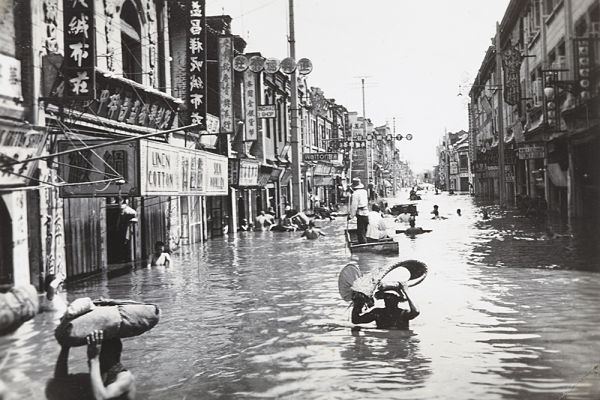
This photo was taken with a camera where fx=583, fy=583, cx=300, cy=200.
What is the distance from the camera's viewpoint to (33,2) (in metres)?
11.8

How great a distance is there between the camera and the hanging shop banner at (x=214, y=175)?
60.0ft

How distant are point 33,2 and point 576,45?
1813 cm

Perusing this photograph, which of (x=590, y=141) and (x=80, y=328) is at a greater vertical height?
(x=590, y=141)

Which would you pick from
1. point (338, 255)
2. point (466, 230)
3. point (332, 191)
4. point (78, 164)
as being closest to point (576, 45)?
point (466, 230)

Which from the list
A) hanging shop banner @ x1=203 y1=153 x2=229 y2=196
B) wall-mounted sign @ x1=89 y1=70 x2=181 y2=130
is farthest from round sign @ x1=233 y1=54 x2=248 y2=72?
hanging shop banner @ x1=203 y1=153 x2=229 y2=196

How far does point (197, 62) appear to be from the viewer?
19906mm

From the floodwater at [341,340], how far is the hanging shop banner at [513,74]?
20.5 meters

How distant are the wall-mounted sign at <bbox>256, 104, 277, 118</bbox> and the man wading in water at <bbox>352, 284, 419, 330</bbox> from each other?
23083 millimetres

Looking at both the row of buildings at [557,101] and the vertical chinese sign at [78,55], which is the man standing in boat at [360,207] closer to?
the row of buildings at [557,101]

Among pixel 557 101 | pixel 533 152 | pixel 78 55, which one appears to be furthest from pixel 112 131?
pixel 533 152

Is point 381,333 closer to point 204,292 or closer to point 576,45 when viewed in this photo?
point 204,292

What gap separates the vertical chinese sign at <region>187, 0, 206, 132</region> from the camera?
19.5 metres

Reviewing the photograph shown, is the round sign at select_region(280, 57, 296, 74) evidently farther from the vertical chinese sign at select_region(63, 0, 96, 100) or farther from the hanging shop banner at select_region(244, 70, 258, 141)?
the vertical chinese sign at select_region(63, 0, 96, 100)

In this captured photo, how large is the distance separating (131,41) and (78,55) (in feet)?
23.4
